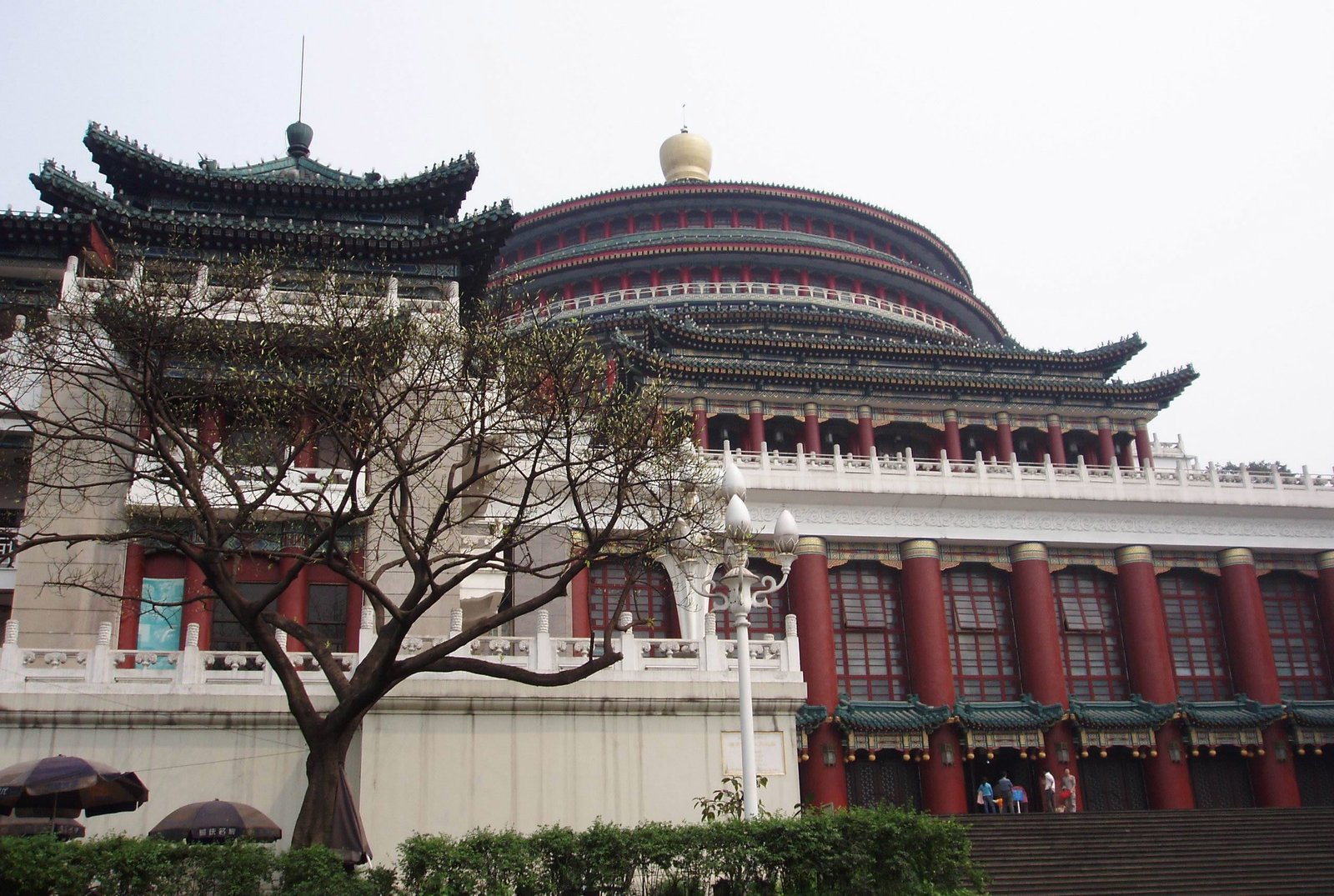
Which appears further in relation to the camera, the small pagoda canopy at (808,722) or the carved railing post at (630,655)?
the small pagoda canopy at (808,722)

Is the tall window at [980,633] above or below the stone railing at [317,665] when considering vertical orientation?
above

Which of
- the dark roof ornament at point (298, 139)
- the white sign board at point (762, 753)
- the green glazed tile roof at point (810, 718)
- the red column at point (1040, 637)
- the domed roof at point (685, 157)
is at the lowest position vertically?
the white sign board at point (762, 753)

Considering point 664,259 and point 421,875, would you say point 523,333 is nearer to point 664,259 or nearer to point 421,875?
point 421,875

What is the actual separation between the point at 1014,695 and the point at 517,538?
66.8 ft

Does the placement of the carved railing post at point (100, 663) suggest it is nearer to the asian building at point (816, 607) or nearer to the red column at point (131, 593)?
the asian building at point (816, 607)

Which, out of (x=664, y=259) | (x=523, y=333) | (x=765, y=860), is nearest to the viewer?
(x=765, y=860)

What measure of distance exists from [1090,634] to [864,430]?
9017 mm

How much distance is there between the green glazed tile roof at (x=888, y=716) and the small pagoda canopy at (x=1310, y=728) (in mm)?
9855

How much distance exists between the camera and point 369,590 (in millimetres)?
16438

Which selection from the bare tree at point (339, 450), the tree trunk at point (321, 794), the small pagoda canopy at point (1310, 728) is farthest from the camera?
the small pagoda canopy at point (1310, 728)

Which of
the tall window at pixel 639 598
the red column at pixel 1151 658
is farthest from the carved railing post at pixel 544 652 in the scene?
the red column at pixel 1151 658

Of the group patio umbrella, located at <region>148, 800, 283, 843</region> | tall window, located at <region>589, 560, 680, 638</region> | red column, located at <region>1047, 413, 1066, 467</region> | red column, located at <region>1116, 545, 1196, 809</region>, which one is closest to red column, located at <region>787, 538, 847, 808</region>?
tall window, located at <region>589, 560, 680, 638</region>

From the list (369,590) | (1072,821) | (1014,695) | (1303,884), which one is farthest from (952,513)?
(369,590)

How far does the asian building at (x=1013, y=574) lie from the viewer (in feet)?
105
